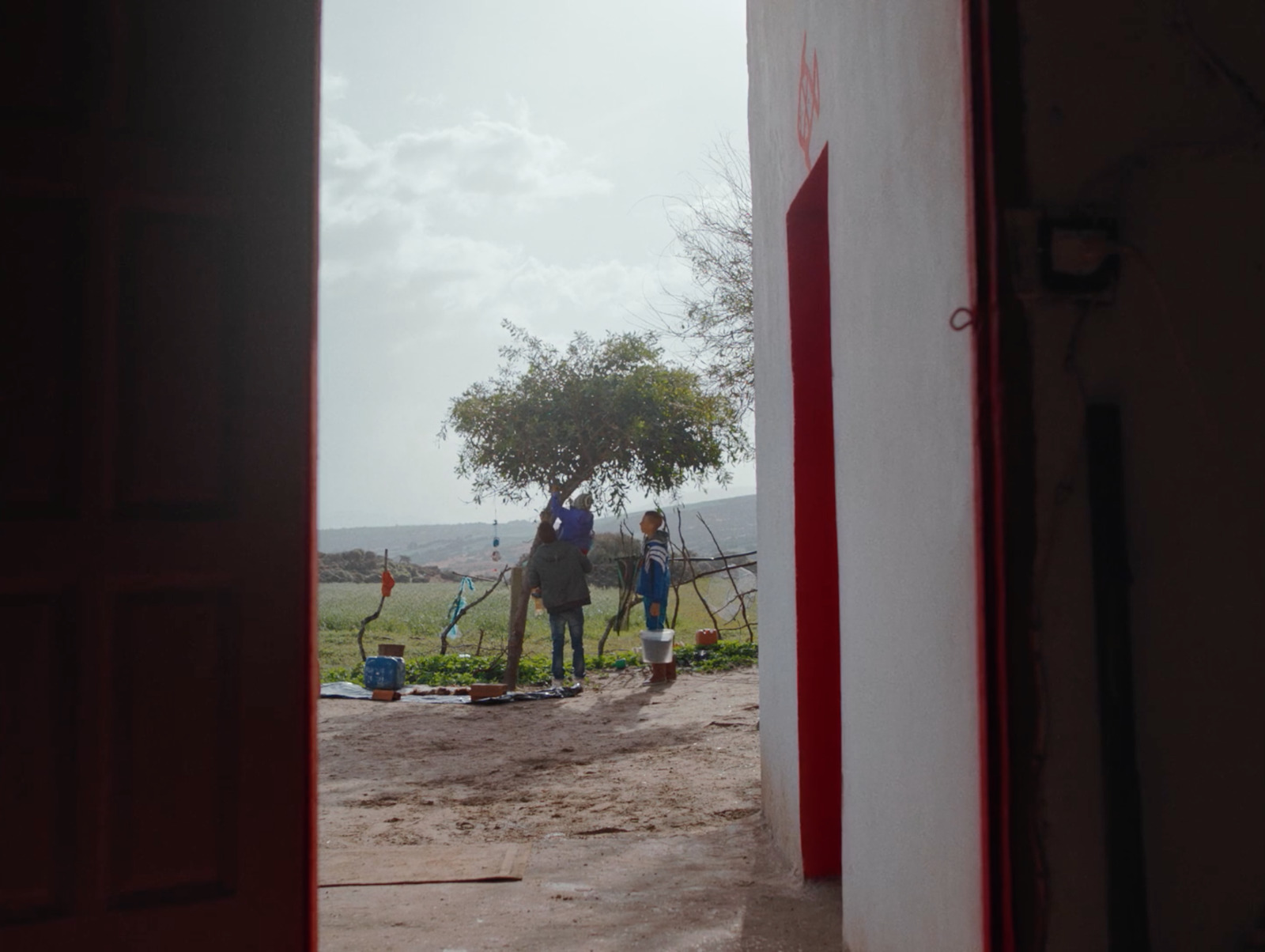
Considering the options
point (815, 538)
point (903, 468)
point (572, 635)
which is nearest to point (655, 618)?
point (572, 635)

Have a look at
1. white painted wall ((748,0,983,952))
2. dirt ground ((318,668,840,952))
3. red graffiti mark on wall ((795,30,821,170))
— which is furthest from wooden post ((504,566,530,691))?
white painted wall ((748,0,983,952))

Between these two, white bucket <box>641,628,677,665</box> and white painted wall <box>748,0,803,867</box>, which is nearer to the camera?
white painted wall <box>748,0,803,867</box>

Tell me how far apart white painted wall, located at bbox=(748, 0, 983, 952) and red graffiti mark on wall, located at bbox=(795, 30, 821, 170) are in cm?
7

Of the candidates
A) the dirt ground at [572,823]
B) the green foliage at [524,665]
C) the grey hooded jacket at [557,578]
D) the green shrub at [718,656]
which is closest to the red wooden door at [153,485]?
the dirt ground at [572,823]

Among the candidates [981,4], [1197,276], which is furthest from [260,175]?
[1197,276]

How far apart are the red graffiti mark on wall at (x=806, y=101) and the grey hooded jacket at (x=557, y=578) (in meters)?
7.46

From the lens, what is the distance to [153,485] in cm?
206

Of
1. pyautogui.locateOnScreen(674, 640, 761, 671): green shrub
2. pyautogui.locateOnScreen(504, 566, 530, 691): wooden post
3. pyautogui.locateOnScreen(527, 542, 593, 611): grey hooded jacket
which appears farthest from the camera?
pyautogui.locateOnScreen(674, 640, 761, 671): green shrub

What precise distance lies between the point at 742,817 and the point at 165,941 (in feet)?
11.1

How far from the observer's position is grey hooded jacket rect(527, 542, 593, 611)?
1068 centimetres

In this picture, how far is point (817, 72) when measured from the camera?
132 inches

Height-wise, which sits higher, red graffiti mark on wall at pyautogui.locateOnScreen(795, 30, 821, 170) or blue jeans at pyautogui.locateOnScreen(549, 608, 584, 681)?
red graffiti mark on wall at pyautogui.locateOnScreen(795, 30, 821, 170)

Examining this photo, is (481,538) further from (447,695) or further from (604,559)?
(447,695)

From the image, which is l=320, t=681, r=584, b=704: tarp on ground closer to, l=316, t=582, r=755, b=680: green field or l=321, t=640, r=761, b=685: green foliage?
l=321, t=640, r=761, b=685: green foliage
